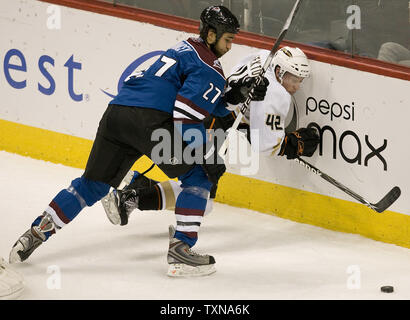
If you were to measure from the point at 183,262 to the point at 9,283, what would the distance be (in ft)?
2.52

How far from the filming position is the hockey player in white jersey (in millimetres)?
5156

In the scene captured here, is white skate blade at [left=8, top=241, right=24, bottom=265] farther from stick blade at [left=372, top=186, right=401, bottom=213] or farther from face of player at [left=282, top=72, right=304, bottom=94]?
stick blade at [left=372, top=186, right=401, bottom=213]

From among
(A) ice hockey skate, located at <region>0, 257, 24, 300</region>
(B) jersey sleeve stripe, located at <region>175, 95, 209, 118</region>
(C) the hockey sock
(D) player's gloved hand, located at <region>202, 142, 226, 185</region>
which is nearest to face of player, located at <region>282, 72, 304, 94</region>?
(D) player's gloved hand, located at <region>202, 142, 226, 185</region>

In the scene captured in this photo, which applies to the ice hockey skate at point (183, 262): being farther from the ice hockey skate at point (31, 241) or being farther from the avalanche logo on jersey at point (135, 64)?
the avalanche logo on jersey at point (135, 64)

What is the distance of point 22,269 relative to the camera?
4652 millimetres

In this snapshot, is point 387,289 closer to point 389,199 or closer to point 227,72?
point 389,199

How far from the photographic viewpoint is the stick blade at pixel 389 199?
4988mm

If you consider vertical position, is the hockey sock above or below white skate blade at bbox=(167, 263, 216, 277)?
above

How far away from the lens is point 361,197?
16.8ft

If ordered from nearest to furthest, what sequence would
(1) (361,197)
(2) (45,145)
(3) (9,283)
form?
1. (3) (9,283)
2. (1) (361,197)
3. (2) (45,145)

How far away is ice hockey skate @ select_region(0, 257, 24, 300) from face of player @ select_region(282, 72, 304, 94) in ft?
5.39

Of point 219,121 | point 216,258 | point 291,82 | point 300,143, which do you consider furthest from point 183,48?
point 216,258

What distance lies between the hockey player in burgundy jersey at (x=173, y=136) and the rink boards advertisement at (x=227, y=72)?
0.78 meters

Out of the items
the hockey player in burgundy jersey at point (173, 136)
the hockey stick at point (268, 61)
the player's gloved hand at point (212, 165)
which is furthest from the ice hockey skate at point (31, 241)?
the hockey stick at point (268, 61)
